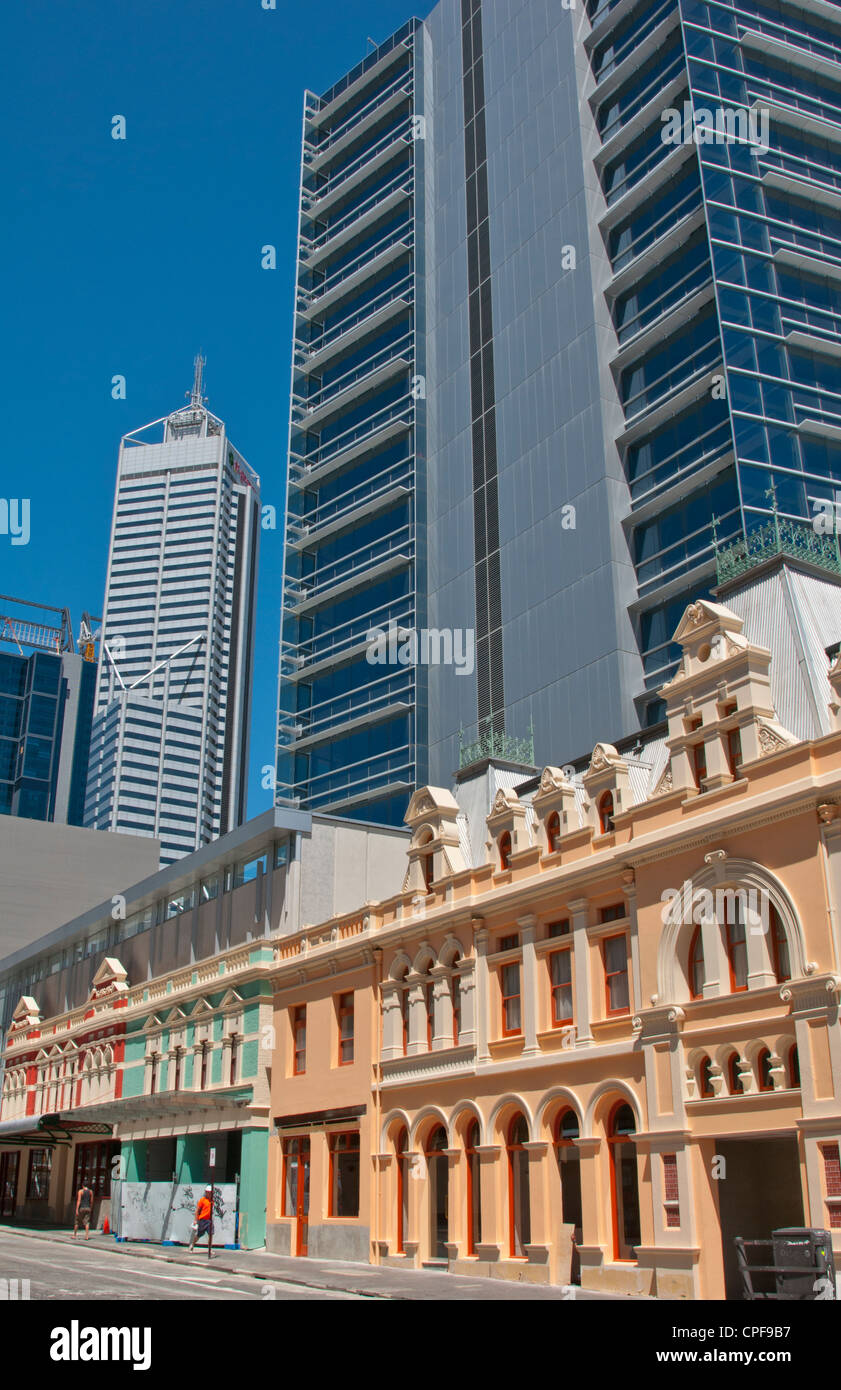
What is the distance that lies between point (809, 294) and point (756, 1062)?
49194 millimetres

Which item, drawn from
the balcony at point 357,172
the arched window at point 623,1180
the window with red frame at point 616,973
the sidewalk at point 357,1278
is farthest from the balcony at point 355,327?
the arched window at point 623,1180

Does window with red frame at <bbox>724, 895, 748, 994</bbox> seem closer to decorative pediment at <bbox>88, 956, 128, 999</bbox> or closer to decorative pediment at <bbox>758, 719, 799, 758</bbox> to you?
decorative pediment at <bbox>758, 719, 799, 758</bbox>

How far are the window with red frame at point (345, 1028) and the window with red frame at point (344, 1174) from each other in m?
2.11

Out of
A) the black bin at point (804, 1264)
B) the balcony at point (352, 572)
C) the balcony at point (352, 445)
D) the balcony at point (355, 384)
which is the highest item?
Result: the balcony at point (355, 384)

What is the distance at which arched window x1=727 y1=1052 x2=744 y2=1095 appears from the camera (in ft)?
76.7

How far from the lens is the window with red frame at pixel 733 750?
25.1 meters

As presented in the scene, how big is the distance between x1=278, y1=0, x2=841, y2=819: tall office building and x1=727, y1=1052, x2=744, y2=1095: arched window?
17.2m

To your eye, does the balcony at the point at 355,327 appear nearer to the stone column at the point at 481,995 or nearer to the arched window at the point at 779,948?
the stone column at the point at 481,995

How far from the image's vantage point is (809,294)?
62.1 metres

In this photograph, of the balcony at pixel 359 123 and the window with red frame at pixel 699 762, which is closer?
the window with red frame at pixel 699 762

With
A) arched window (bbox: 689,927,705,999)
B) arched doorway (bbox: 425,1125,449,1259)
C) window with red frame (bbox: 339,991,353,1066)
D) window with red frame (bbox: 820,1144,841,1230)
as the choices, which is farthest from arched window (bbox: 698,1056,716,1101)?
window with red frame (bbox: 339,991,353,1066)

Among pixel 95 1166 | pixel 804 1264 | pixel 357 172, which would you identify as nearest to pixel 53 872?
pixel 95 1166

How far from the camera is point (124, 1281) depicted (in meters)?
25.2
